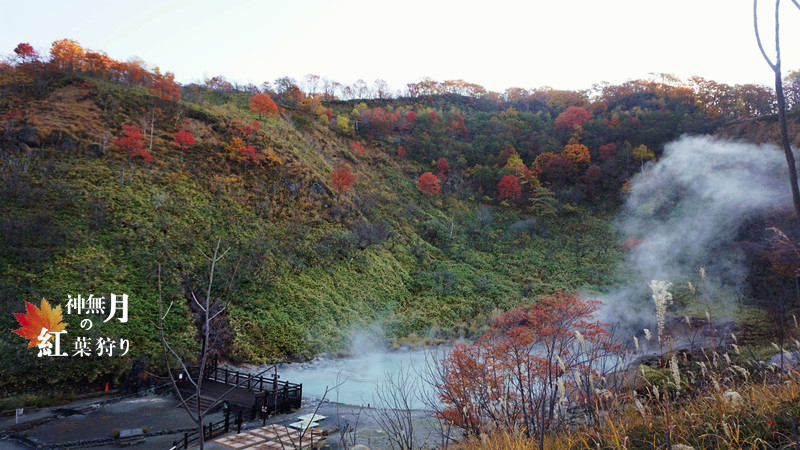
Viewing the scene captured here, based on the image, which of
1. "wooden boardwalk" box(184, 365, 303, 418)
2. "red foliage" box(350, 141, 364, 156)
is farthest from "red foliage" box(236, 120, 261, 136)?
"wooden boardwalk" box(184, 365, 303, 418)

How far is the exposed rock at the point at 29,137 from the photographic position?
22.0 meters

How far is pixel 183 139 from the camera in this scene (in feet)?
90.1

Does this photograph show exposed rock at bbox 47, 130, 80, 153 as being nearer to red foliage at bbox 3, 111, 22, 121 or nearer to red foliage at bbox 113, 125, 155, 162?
red foliage at bbox 113, 125, 155, 162

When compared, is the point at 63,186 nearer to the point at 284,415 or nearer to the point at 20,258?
the point at 20,258

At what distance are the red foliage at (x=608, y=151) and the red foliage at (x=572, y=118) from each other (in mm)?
5780

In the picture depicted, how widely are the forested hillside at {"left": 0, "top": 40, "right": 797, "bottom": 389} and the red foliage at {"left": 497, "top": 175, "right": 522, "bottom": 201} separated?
208mm

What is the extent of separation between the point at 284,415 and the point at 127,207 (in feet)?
50.5

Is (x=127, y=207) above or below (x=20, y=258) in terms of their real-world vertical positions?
above

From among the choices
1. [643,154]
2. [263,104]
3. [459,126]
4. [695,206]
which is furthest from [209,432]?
[459,126]

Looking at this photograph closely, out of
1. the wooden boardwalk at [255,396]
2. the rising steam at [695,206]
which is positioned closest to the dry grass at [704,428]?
the wooden boardwalk at [255,396]

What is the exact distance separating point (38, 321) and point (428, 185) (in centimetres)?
3121

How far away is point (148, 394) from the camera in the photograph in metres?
14.1

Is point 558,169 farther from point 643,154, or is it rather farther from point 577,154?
point 643,154

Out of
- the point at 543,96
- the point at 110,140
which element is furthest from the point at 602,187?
the point at 110,140
